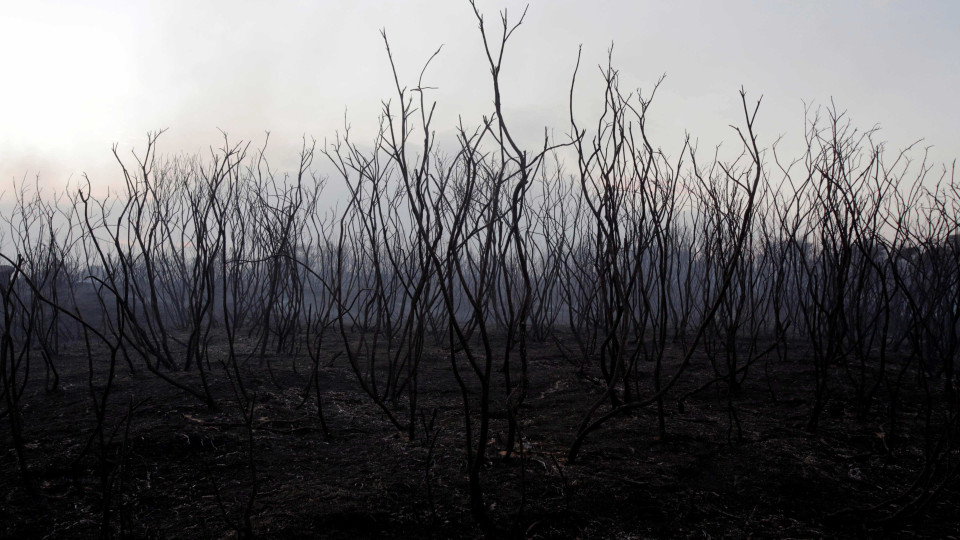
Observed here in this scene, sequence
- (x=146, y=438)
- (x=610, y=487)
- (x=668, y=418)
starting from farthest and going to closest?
1. (x=668, y=418)
2. (x=146, y=438)
3. (x=610, y=487)

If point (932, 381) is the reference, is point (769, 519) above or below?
below

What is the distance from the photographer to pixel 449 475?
66.9 inches

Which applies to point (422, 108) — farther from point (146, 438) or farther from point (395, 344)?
point (395, 344)

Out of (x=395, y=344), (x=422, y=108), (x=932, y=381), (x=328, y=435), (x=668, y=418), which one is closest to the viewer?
(x=422, y=108)

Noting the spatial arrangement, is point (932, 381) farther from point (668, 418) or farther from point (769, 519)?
point (769, 519)

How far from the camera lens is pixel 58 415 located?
238 cm

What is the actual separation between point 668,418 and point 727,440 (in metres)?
0.33

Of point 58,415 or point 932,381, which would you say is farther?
point 932,381

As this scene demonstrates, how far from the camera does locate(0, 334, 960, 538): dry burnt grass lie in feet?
4.68

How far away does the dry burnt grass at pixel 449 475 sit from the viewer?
143 cm

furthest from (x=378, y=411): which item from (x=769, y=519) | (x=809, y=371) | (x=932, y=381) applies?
(x=932, y=381)

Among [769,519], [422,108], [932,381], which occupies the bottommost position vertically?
[769,519]

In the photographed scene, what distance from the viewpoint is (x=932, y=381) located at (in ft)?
10.4

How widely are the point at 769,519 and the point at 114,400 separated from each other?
2.78m
